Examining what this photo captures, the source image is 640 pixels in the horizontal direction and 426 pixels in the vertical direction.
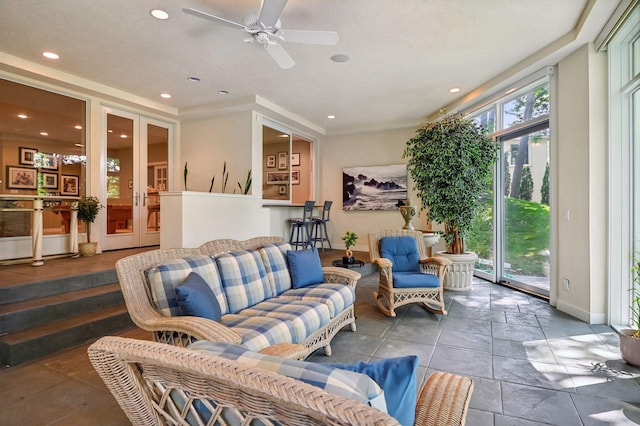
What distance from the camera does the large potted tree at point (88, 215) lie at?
4648 millimetres

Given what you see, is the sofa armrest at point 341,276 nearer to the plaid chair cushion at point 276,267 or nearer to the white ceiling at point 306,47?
the plaid chair cushion at point 276,267

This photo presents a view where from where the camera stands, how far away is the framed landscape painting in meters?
7.06

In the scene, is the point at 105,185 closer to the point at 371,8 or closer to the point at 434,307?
the point at 371,8

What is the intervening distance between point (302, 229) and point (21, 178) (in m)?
4.60

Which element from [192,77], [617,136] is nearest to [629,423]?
[617,136]

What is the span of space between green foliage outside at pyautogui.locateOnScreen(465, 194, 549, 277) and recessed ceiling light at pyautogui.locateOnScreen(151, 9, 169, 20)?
455 cm

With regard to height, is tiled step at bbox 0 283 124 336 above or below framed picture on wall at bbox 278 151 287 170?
below

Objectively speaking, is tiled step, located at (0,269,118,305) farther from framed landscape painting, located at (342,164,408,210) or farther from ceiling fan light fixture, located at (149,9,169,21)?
framed landscape painting, located at (342,164,408,210)

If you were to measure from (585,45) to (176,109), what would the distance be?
19.7ft

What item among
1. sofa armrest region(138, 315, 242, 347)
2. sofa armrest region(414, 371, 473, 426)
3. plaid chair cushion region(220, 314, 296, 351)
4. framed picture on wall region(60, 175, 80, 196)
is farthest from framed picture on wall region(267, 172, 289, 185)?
sofa armrest region(414, 371, 473, 426)

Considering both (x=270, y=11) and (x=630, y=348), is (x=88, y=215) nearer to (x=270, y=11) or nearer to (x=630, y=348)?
(x=270, y=11)

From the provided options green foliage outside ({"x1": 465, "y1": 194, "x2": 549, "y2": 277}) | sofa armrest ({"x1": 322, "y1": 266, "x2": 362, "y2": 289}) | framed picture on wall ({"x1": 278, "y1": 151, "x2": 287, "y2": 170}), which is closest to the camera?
sofa armrest ({"x1": 322, "y1": 266, "x2": 362, "y2": 289})

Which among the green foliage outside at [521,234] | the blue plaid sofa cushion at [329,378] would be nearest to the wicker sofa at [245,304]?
the blue plaid sofa cushion at [329,378]

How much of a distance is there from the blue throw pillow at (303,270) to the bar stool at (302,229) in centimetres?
318
